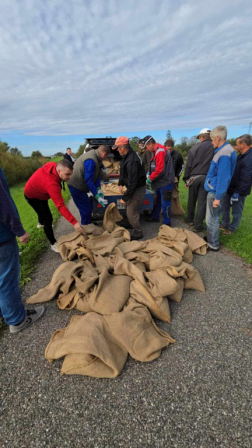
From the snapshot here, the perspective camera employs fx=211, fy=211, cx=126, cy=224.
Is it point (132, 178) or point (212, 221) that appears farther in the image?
point (132, 178)

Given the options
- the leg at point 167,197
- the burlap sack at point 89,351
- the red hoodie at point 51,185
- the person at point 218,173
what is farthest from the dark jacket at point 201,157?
the burlap sack at point 89,351

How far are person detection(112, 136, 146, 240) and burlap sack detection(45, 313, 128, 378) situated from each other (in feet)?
9.75

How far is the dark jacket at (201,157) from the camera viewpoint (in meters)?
4.82

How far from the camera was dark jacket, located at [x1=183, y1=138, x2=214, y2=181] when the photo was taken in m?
4.82

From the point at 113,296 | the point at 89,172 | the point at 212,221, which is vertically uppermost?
the point at 89,172

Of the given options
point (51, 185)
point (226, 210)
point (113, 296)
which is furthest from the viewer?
point (226, 210)

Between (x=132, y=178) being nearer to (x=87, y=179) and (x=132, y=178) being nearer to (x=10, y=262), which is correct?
(x=87, y=179)

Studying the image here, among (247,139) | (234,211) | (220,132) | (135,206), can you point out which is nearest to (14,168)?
(135,206)

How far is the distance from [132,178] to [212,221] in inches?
72.0

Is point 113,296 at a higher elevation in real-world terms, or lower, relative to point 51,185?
lower

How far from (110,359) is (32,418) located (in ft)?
2.30

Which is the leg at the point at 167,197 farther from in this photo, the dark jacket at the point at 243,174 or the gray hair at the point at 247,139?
the gray hair at the point at 247,139

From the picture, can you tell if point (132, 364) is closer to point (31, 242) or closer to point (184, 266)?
point (184, 266)

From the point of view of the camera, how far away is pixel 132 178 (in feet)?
14.5
